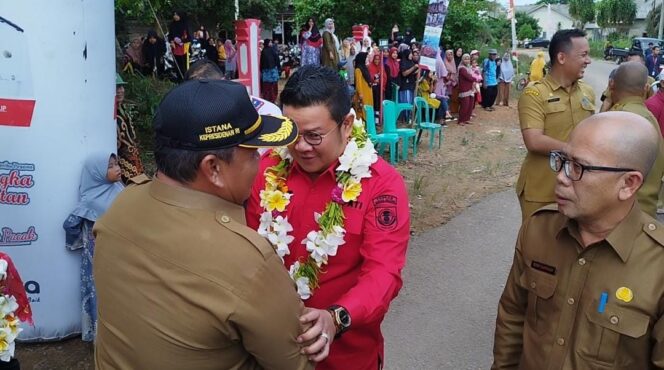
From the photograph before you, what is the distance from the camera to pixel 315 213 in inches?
88.6

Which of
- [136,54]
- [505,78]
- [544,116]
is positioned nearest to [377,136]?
[544,116]

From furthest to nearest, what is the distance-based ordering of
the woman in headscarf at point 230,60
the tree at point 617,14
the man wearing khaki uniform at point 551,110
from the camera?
the tree at point 617,14 → the woman in headscarf at point 230,60 → the man wearing khaki uniform at point 551,110

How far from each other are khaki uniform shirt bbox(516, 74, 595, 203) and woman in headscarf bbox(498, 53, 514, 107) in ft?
46.0

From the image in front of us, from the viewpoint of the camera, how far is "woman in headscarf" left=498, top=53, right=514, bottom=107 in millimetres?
17234

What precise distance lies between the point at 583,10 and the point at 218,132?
3372 inches

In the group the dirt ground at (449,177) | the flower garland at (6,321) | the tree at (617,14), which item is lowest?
the dirt ground at (449,177)

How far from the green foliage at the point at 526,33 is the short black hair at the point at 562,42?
70.5 metres

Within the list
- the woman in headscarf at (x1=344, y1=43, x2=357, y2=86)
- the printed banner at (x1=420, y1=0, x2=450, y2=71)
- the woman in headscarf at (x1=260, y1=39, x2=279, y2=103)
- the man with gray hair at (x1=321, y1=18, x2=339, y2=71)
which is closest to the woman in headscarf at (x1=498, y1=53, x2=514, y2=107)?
the woman in headscarf at (x1=344, y1=43, x2=357, y2=86)

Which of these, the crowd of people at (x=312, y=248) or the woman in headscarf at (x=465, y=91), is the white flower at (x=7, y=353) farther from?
the woman in headscarf at (x=465, y=91)

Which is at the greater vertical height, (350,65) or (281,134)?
(350,65)

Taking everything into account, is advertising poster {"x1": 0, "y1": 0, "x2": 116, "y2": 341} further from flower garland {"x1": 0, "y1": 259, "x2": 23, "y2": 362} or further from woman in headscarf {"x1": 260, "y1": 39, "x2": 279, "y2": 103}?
woman in headscarf {"x1": 260, "y1": 39, "x2": 279, "y2": 103}

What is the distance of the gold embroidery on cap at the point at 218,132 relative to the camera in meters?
1.38

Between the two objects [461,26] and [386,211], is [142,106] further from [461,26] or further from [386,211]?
[461,26]

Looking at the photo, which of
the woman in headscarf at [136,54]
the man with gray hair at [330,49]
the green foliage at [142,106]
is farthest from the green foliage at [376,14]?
the green foliage at [142,106]
